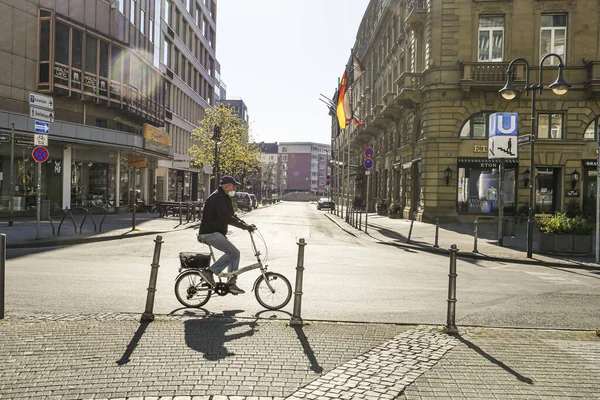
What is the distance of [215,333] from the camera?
19.3ft

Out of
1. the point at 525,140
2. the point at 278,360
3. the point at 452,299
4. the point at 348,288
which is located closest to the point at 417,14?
the point at 525,140

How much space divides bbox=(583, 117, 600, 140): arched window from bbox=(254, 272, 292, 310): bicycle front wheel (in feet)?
82.9

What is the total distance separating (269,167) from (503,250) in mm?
101303

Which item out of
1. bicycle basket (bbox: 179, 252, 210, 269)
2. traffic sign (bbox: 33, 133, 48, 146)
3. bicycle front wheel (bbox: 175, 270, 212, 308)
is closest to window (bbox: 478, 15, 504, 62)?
traffic sign (bbox: 33, 133, 48, 146)

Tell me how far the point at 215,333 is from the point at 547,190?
2628 centimetres

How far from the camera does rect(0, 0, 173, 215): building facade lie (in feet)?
80.3

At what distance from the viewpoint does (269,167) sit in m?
117

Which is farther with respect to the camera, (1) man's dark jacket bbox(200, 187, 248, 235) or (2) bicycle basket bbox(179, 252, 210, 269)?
(1) man's dark jacket bbox(200, 187, 248, 235)

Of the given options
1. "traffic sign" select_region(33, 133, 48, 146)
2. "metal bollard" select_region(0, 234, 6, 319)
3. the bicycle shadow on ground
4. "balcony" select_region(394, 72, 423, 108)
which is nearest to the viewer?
the bicycle shadow on ground

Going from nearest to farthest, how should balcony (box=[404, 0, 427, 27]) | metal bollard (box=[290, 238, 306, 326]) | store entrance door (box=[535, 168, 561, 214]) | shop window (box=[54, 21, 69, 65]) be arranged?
metal bollard (box=[290, 238, 306, 326]) < shop window (box=[54, 21, 69, 65]) < store entrance door (box=[535, 168, 561, 214]) < balcony (box=[404, 0, 427, 27])

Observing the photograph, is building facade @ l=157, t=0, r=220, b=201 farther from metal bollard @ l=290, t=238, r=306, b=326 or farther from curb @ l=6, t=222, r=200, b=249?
metal bollard @ l=290, t=238, r=306, b=326

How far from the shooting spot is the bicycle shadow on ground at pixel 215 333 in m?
5.15

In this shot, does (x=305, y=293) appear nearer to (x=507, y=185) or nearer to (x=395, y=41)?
(x=507, y=185)

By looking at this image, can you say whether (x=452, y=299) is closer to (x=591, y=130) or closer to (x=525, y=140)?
(x=525, y=140)
